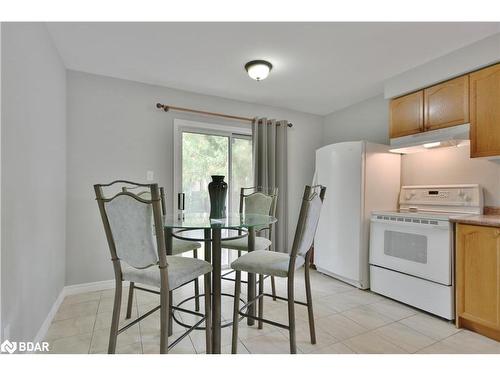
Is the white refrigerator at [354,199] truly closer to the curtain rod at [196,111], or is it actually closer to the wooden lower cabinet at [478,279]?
the wooden lower cabinet at [478,279]

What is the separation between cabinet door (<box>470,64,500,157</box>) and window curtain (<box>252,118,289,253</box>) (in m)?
2.06

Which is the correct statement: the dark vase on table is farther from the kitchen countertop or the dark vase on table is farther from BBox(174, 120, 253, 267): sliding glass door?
the kitchen countertop

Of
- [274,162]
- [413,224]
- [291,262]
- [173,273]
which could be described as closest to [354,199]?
[413,224]

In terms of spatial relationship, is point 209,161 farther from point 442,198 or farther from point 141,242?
point 442,198

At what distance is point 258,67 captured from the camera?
2.43 metres

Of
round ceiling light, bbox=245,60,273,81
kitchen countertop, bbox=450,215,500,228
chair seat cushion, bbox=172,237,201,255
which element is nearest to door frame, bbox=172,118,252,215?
chair seat cushion, bbox=172,237,201,255

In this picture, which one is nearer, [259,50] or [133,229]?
[133,229]

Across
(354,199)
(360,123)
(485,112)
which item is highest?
(360,123)

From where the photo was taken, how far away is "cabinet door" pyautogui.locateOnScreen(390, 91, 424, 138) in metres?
2.59

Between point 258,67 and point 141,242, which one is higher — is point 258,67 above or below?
above

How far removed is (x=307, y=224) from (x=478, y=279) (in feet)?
4.73

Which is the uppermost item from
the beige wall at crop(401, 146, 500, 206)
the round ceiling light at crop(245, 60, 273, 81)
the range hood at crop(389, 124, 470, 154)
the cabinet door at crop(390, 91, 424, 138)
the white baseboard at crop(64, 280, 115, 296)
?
the round ceiling light at crop(245, 60, 273, 81)
